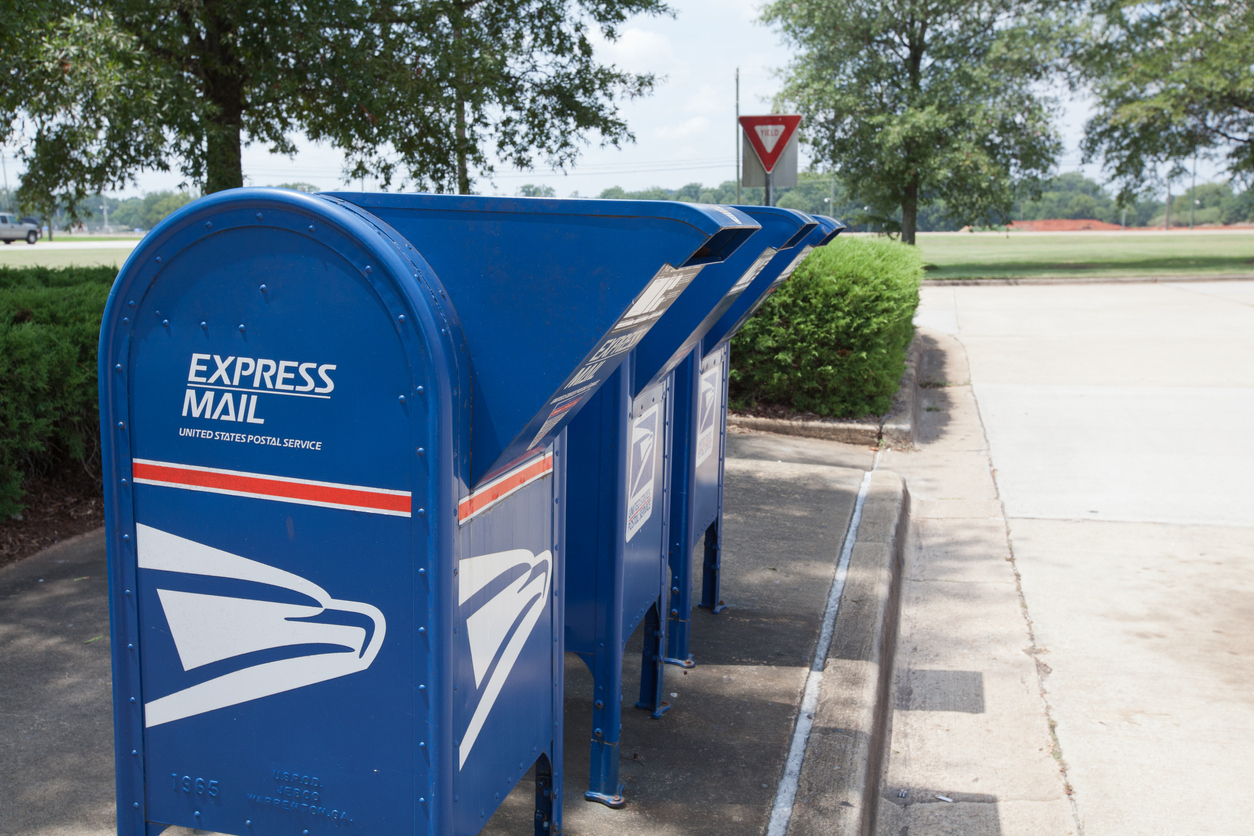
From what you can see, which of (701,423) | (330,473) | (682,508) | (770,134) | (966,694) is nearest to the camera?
(330,473)

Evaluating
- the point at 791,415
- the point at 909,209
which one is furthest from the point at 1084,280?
the point at 791,415

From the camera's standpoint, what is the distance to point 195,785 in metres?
2.13

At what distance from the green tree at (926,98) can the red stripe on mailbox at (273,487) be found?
29.3 meters

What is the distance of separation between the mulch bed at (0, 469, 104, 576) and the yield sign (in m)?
5.44

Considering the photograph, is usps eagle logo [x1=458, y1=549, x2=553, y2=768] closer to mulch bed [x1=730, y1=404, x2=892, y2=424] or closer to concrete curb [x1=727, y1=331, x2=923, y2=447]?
concrete curb [x1=727, y1=331, x2=923, y2=447]

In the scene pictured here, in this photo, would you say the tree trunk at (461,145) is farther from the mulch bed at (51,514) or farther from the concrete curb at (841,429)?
the mulch bed at (51,514)

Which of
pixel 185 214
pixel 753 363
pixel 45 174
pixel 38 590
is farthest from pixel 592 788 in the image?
pixel 45 174

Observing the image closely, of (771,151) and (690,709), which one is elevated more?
(771,151)

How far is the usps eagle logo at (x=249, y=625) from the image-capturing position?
6.56 ft

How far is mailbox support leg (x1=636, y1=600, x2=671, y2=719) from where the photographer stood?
3.57 m

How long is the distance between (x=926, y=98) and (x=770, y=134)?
80.0ft

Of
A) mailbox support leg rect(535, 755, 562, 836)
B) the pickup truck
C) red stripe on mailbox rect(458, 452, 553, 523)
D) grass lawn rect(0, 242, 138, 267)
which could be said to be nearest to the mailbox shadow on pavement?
mailbox support leg rect(535, 755, 562, 836)

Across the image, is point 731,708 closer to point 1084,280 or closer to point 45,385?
point 45,385

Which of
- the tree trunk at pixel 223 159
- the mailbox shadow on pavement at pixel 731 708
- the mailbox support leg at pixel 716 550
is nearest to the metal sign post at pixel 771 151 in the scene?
the mailbox shadow on pavement at pixel 731 708
